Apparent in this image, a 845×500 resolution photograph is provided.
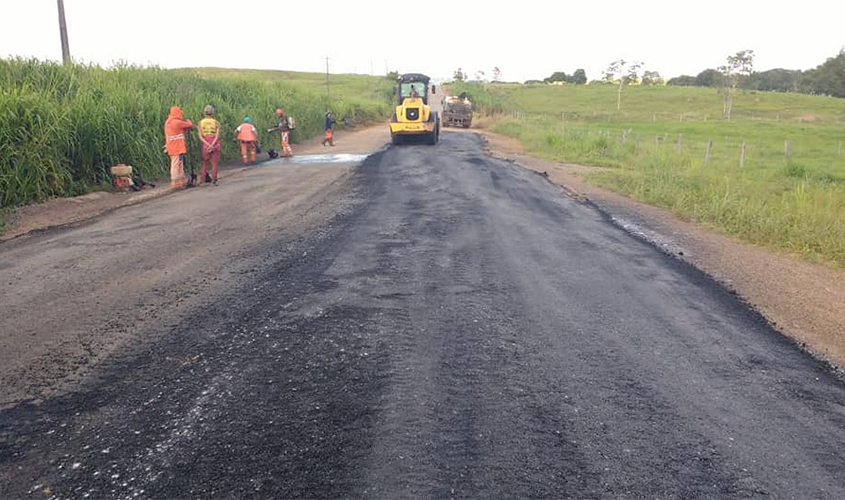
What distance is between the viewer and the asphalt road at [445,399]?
3.13 meters

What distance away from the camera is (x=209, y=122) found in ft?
45.9

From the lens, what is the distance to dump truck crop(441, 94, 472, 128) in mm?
41219

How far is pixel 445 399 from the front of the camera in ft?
12.9

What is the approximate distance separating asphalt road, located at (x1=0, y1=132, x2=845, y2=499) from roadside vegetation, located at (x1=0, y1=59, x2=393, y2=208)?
681 cm

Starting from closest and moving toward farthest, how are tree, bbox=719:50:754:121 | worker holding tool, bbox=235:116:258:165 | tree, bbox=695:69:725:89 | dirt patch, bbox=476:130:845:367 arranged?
dirt patch, bbox=476:130:845:367
worker holding tool, bbox=235:116:258:165
tree, bbox=719:50:754:121
tree, bbox=695:69:725:89

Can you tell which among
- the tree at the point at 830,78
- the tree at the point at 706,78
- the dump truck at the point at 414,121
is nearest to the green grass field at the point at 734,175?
the dump truck at the point at 414,121

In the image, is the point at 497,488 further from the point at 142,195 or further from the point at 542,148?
the point at 542,148

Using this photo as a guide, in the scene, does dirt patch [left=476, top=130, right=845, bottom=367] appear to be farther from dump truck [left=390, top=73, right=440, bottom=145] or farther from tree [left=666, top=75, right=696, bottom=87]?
tree [left=666, top=75, right=696, bottom=87]

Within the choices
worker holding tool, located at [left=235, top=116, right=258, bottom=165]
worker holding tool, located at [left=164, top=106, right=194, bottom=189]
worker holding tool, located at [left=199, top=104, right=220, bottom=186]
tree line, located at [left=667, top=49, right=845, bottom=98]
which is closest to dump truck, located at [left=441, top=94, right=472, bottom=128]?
worker holding tool, located at [left=235, top=116, right=258, bottom=165]

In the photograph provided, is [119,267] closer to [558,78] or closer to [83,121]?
[83,121]

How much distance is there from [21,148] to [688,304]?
429 inches

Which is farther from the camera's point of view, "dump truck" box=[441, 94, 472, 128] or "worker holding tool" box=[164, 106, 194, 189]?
"dump truck" box=[441, 94, 472, 128]

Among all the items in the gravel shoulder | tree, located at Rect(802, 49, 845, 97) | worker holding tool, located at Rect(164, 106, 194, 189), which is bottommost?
the gravel shoulder

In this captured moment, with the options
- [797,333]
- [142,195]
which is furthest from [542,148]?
[797,333]
